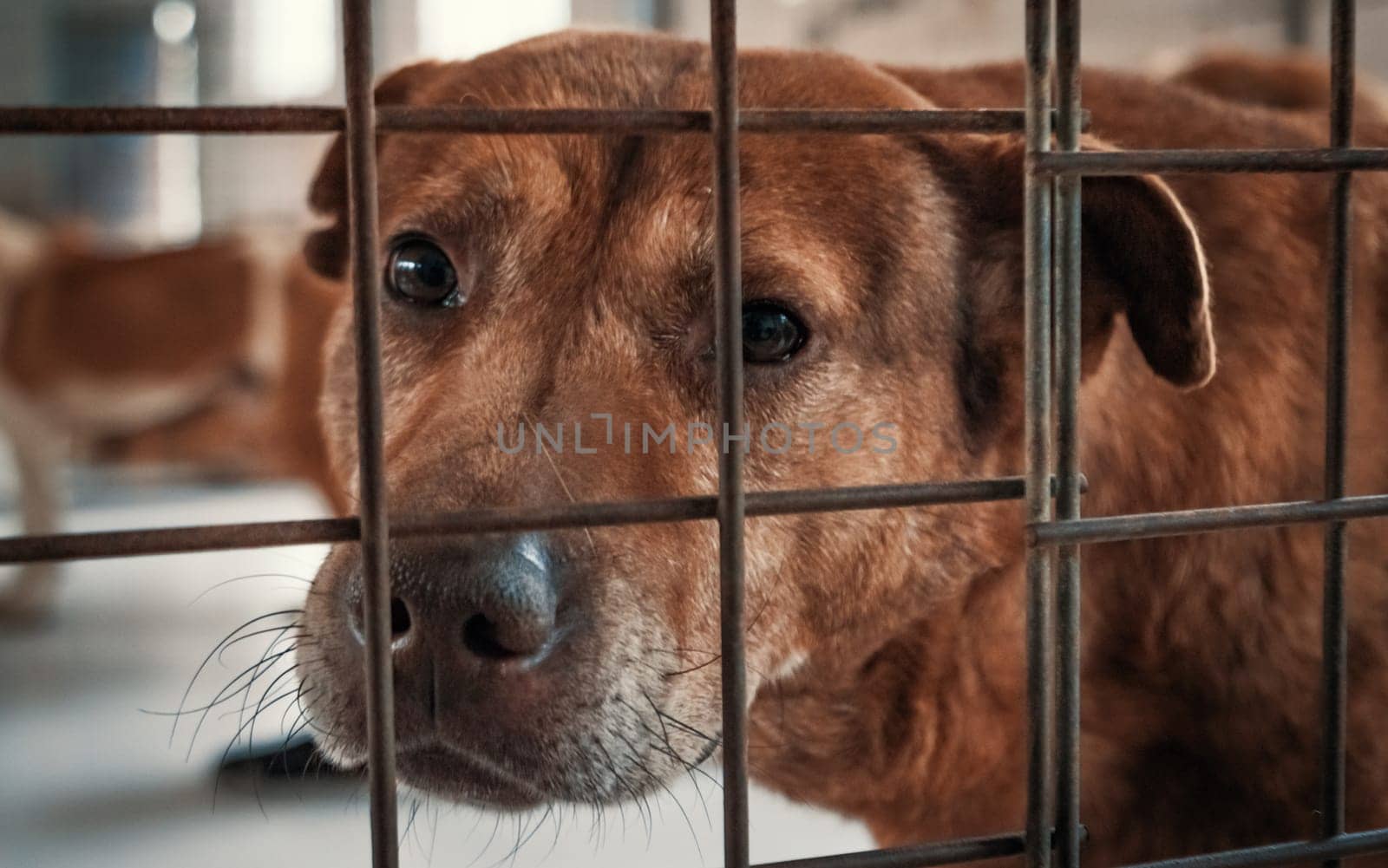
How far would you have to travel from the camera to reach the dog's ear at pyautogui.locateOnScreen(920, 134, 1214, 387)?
1346 millimetres

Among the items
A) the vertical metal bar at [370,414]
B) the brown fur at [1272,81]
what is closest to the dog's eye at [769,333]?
the vertical metal bar at [370,414]

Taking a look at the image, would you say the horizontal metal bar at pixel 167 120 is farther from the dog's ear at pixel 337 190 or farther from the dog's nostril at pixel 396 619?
the dog's ear at pixel 337 190

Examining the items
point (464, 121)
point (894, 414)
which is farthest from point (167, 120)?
point (894, 414)

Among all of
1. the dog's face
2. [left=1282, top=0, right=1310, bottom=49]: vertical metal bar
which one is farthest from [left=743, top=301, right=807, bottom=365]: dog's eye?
[left=1282, top=0, right=1310, bottom=49]: vertical metal bar

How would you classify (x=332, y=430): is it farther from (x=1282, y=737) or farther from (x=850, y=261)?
(x=1282, y=737)

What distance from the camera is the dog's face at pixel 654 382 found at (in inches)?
49.7

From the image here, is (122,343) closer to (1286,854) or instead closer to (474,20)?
(474,20)

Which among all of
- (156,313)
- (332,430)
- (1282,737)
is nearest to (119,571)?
(156,313)

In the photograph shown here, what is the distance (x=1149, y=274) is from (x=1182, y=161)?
333 millimetres

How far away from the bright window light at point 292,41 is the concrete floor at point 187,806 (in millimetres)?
5004

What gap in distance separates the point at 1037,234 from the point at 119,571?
5953 mm

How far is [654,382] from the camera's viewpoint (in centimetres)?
149

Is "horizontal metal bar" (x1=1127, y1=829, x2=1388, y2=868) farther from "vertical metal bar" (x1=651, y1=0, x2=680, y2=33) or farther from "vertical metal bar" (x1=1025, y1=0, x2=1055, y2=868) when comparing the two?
"vertical metal bar" (x1=651, y1=0, x2=680, y2=33)

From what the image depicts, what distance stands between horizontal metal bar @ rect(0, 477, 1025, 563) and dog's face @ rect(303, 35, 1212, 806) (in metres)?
0.22
